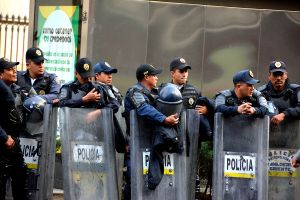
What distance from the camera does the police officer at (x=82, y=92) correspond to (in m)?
10.5

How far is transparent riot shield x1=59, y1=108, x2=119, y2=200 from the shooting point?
10.4 metres

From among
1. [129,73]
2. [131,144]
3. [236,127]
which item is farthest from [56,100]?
[129,73]

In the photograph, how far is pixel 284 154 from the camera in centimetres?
1072

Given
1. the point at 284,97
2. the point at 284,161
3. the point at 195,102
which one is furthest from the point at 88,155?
the point at 284,97

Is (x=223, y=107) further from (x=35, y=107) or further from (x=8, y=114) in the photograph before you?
(x=8, y=114)

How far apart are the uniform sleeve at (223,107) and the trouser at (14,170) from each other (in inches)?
95.7

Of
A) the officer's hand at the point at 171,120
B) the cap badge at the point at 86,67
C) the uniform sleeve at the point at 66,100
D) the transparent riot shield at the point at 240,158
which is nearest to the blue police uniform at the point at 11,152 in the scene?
the uniform sleeve at the point at 66,100

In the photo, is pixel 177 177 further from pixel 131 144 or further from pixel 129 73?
pixel 129 73

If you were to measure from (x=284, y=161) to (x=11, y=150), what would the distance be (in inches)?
129

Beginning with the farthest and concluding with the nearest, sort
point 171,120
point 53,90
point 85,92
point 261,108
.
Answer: point 53,90 < point 85,92 < point 261,108 < point 171,120

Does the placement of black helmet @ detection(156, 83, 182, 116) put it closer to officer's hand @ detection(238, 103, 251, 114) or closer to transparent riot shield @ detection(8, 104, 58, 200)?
officer's hand @ detection(238, 103, 251, 114)

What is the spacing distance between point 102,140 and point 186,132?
1.00m

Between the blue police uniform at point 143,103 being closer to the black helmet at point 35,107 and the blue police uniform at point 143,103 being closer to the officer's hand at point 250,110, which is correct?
the officer's hand at point 250,110

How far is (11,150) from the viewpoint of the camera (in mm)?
10461
